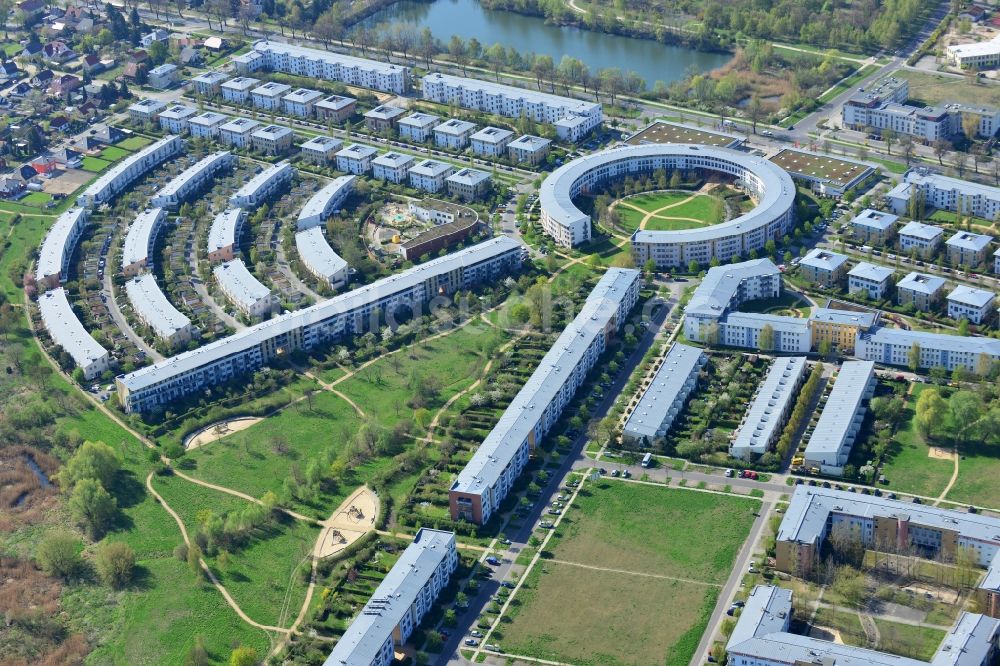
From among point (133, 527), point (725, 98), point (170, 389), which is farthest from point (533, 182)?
point (133, 527)

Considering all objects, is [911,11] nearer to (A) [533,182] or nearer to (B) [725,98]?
(B) [725,98]

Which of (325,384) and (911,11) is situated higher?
(911,11)

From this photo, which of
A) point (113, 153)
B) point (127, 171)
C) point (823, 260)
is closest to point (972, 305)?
point (823, 260)

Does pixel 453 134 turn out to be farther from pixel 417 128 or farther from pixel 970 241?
pixel 970 241

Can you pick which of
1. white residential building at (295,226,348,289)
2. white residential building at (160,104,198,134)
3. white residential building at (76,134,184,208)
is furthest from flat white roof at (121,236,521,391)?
white residential building at (160,104,198,134)

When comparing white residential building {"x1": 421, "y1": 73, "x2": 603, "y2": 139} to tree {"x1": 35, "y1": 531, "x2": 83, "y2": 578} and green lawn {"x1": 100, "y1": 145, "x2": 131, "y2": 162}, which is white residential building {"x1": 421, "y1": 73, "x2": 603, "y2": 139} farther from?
tree {"x1": 35, "y1": 531, "x2": 83, "y2": 578}
